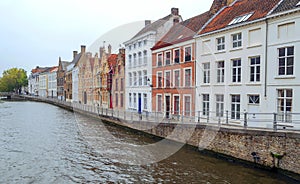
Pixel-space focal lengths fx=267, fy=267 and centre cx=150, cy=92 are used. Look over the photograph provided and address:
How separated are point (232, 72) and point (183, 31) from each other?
8.53m

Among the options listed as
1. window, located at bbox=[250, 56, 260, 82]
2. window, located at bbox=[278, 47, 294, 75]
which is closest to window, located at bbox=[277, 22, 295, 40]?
window, located at bbox=[278, 47, 294, 75]

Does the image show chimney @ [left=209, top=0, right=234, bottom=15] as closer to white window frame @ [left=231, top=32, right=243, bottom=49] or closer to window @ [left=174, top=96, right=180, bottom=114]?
white window frame @ [left=231, top=32, right=243, bottom=49]

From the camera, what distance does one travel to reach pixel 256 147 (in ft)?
41.0

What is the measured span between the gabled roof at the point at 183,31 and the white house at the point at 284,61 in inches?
299

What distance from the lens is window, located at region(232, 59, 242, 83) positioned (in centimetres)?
1744

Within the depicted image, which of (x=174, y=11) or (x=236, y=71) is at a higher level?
(x=174, y=11)

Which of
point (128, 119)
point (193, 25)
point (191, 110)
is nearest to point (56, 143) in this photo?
point (128, 119)

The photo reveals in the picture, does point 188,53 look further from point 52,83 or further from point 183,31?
point 52,83

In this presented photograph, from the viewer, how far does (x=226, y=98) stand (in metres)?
18.0

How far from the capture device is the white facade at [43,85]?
8575cm

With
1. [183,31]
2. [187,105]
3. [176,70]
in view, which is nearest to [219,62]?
[187,105]

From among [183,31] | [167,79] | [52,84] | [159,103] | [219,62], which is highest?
[183,31]

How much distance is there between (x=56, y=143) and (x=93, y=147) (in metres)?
2.93

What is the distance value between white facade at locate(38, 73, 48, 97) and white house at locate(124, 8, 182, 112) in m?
60.3
